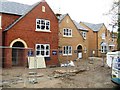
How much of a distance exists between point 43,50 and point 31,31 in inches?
113

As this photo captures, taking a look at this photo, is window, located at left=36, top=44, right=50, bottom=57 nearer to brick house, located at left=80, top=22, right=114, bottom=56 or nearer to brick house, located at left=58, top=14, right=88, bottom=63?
brick house, located at left=58, top=14, right=88, bottom=63

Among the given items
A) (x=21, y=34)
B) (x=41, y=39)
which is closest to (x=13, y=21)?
(x=21, y=34)

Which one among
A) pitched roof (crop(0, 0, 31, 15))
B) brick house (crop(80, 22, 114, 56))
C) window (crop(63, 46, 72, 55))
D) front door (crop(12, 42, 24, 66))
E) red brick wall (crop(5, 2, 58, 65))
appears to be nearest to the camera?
front door (crop(12, 42, 24, 66))

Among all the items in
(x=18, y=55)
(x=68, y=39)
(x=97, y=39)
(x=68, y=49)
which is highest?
(x=97, y=39)

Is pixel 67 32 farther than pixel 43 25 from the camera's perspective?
Yes

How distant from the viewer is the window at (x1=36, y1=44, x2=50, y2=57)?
79.8ft

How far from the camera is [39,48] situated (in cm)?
2458

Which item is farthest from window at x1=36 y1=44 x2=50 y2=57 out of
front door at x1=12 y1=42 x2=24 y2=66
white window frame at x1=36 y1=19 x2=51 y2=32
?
front door at x1=12 y1=42 x2=24 y2=66

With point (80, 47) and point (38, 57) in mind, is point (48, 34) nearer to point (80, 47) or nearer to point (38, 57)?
point (38, 57)

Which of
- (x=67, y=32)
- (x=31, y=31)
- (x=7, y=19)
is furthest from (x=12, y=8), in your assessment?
(x=67, y=32)

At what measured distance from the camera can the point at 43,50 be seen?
24.8 metres

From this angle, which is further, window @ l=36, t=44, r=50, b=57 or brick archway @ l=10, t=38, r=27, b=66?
window @ l=36, t=44, r=50, b=57

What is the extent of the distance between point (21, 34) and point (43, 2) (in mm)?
5388

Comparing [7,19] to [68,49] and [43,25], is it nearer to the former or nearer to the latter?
[43,25]
